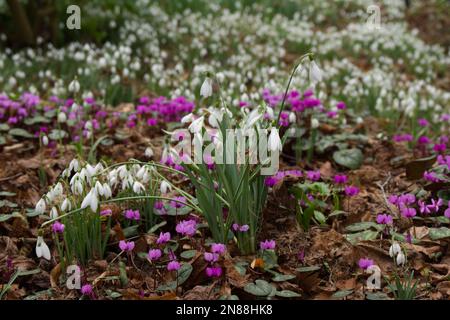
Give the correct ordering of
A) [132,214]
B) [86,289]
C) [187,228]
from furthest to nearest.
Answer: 1. [132,214]
2. [187,228]
3. [86,289]

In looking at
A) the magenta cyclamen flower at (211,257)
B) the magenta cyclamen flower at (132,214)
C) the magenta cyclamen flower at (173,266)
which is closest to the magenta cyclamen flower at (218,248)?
the magenta cyclamen flower at (211,257)

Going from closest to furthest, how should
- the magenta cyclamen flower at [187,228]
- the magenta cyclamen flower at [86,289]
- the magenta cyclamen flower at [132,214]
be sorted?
the magenta cyclamen flower at [86,289]
the magenta cyclamen flower at [187,228]
the magenta cyclamen flower at [132,214]

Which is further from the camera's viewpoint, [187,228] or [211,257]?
[187,228]

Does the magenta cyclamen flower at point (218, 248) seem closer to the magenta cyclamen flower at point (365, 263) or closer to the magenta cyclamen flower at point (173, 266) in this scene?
the magenta cyclamen flower at point (173, 266)

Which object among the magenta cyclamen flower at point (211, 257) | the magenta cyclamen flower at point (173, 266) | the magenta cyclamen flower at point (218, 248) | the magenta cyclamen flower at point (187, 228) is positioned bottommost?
the magenta cyclamen flower at point (173, 266)

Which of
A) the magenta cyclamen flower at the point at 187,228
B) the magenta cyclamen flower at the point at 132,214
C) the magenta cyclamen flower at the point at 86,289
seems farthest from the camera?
the magenta cyclamen flower at the point at 132,214

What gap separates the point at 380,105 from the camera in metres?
4.88

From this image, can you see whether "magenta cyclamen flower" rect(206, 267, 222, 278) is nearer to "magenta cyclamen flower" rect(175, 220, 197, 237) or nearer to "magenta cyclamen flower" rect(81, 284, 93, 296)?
"magenta cyclamen flower" rect(175, 220, 197, 237)

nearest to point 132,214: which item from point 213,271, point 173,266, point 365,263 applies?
point 173,266

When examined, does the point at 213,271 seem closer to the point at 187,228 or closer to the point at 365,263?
the point at 187,228

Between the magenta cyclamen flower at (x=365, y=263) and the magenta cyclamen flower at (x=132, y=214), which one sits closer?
the magenta cyclamen flower at (x=365, y=263)

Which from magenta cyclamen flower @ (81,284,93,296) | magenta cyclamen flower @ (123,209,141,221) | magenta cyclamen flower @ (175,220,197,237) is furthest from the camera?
magenta cyclamen flower @ (123,209,141,221)

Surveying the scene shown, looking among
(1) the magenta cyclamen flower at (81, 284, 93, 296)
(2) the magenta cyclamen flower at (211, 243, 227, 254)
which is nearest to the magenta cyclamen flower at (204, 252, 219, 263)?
(2) the magenta cyclamen flower at (211, 243, 227, 254)
